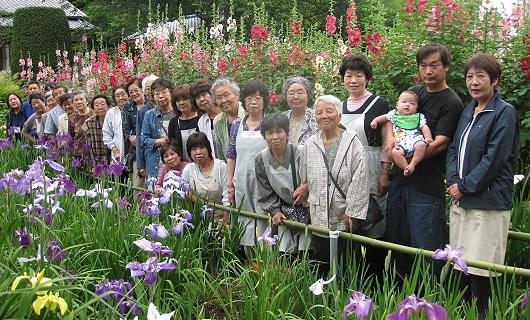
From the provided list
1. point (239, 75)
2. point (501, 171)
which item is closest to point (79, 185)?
point (239, 75)

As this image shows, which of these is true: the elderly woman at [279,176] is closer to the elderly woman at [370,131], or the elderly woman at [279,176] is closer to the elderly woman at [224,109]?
the elderly woman at [370,131]

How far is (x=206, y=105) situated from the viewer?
4832 mm

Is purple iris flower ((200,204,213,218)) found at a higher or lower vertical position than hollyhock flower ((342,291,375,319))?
lower

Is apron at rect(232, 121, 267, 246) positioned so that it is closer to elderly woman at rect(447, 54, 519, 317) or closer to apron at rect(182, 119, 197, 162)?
apron at rect(182, 119, 197, 162)

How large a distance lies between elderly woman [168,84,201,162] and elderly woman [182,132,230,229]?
597 millimetres

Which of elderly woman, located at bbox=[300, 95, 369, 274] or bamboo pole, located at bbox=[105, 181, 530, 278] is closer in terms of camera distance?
Result: bamboo pole, located at bbox=[105, 181, 530, 278]

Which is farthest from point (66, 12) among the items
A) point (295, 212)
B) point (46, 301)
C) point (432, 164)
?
point (46, 301)

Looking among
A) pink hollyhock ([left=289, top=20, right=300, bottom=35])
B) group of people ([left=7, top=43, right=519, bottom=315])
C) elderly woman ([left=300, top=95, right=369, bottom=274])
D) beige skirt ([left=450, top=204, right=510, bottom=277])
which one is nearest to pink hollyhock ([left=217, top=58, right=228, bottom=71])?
pink hollyhock ([left=289, top=20, right=300, bottom=35])

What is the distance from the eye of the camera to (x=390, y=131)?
3.51 m

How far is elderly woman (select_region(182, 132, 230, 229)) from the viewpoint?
4.25 metres

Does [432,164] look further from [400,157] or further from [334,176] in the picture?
[334,176]

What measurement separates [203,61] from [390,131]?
13.3 ft

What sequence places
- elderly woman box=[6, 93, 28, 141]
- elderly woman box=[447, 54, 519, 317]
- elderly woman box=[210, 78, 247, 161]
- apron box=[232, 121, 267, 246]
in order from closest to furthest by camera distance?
elderly woman box=[447, 54, 519, 317]
apron box=[232, 121, 267, 246]
elderly woman box=[210, 78, 247, 161]
elderly woman box=[6, 93, 28, 141]

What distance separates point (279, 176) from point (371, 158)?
23.2 inches
